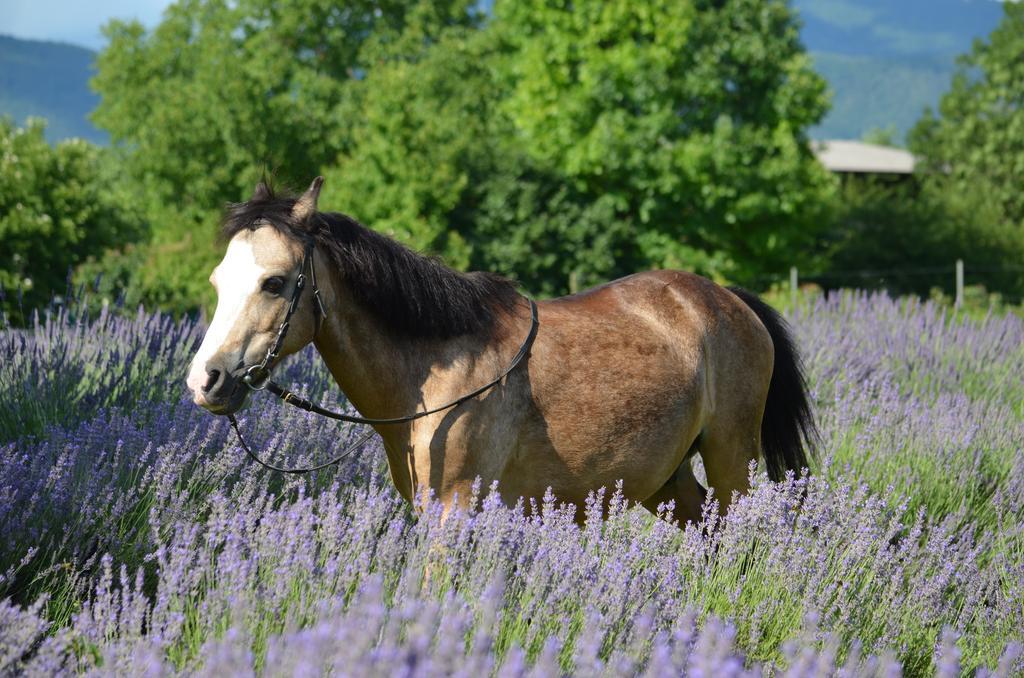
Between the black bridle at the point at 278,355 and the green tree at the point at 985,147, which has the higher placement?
the green tree at the point at 985,147

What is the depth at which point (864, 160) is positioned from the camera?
5372cm

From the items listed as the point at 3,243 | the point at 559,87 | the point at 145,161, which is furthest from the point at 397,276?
the point at 145,161

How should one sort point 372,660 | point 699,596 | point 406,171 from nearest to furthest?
point 372,660, point 699,596, point 406,171

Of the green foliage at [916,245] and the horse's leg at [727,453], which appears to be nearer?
the horse's leg at [727,453]

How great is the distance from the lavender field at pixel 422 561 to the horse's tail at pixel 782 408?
16.7 inches

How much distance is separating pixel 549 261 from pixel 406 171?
3.68 metres

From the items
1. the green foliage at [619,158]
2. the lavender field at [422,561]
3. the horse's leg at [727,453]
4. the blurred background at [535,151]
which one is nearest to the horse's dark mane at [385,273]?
the lavender field at [422,561]

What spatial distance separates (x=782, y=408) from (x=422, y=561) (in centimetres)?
236

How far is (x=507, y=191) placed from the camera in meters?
22.9

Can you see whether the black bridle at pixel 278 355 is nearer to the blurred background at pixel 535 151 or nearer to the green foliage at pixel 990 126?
the blurred background at pixel 535 151

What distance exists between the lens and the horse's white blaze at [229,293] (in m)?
2.98

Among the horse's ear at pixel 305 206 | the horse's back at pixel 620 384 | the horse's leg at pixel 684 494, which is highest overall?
the horse's ear at pixel 305 206

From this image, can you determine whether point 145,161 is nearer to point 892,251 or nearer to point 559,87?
point 559,87

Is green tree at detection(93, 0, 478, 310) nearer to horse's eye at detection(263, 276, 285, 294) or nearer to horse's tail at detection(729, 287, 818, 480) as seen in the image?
horse's tail at detection(729, 287, 818, 480)
